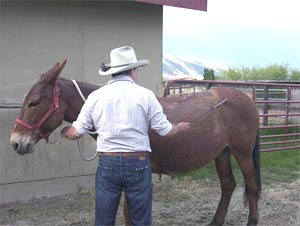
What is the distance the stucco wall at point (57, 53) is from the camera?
5750 millimetres

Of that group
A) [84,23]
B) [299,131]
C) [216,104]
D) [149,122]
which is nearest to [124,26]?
[84,23]

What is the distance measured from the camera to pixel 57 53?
6.09 metres

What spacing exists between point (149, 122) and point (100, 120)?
1.15ft

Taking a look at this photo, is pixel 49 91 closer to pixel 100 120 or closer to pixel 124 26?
pixel 100 120

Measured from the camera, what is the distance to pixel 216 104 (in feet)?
16.6

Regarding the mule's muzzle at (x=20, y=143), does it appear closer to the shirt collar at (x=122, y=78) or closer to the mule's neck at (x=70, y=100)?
the mule's neck at (x=70, y=100)

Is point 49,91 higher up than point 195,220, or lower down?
higher up

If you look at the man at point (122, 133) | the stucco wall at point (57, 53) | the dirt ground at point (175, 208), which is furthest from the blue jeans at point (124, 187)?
the stucco wall at point (57, 53)

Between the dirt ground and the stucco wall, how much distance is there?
0.29 meters

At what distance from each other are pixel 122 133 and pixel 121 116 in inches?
4.6

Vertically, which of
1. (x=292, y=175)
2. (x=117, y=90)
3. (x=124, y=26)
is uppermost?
(x=124, y=26)

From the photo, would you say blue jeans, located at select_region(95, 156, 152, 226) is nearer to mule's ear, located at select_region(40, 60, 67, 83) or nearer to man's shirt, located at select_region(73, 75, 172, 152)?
man's shirt, located at select_region(73, 75, 172, 152)

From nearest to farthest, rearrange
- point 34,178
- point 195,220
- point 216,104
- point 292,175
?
point 216,104, point 195,220, point 34,178, point 292,175

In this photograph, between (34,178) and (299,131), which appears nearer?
(34,178)
